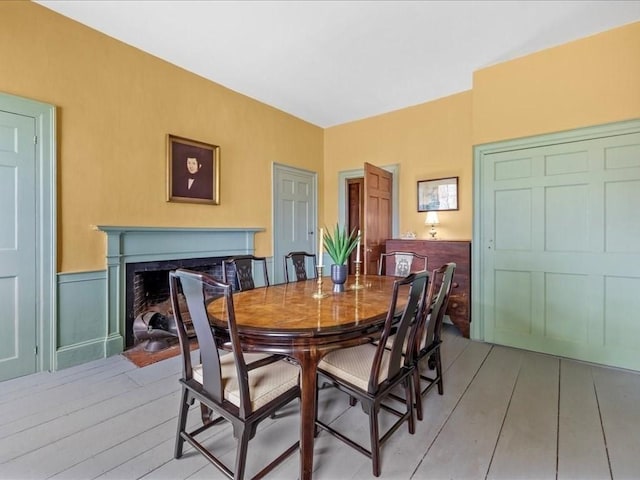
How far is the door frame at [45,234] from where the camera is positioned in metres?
2.49

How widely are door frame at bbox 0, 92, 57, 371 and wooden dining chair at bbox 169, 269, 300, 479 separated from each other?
1782mm

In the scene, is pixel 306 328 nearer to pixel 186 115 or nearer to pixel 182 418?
pixel 182 418

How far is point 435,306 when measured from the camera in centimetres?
196

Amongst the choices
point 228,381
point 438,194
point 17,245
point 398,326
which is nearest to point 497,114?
point 438,194

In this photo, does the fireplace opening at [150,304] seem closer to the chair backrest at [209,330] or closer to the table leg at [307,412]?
the chair backrest at [209,330]

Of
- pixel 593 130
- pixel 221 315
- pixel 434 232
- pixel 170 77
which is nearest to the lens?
pixel 221 315

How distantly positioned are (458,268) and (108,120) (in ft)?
12.3

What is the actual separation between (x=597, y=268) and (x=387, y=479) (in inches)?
102

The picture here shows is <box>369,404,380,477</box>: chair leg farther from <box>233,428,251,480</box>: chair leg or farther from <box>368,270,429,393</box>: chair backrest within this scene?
<box>233,428,251,480</box>: chair leg

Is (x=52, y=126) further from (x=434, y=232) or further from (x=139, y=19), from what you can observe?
(x=434, y=232)

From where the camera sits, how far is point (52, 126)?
8.30 ft

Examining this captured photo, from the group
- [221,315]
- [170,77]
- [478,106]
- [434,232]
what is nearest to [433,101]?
[478,106]

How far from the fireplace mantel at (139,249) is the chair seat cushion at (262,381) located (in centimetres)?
180

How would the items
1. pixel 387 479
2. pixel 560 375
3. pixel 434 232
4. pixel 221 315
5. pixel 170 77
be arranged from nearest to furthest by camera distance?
pixel 387 479
pixel 221 315
pixel 560 375
pixel 170 77
pixel 434 232
